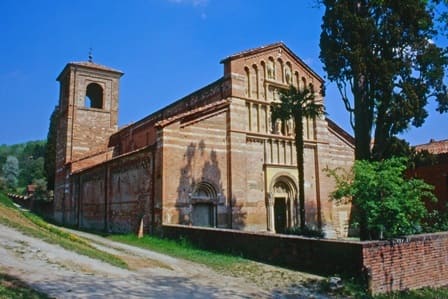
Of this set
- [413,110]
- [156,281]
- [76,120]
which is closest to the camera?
[156,281]

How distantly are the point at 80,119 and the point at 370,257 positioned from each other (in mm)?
27631

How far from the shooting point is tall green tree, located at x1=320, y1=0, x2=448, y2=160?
16.0m

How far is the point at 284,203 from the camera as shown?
23.3 m

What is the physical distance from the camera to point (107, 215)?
971 inches

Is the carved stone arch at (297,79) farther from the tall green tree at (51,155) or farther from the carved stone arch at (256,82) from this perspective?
the tall green tree at (51,155)

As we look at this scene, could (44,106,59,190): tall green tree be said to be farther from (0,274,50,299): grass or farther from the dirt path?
(0,274,50,299): grass

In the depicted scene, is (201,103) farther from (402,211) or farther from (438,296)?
(438,296)

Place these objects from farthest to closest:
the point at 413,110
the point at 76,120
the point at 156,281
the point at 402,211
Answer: the point at 76,120
the point at 413,110
the point at 402,211
the point at 156,281

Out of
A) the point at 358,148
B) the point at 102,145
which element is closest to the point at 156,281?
the point at 358,148

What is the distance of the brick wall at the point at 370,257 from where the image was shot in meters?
9.99

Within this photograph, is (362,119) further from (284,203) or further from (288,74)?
(288,74)

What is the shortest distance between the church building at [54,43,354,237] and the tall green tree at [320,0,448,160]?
525 cm

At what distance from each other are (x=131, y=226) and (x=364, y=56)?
46.1 ft

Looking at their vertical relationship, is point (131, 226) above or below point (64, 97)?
below
